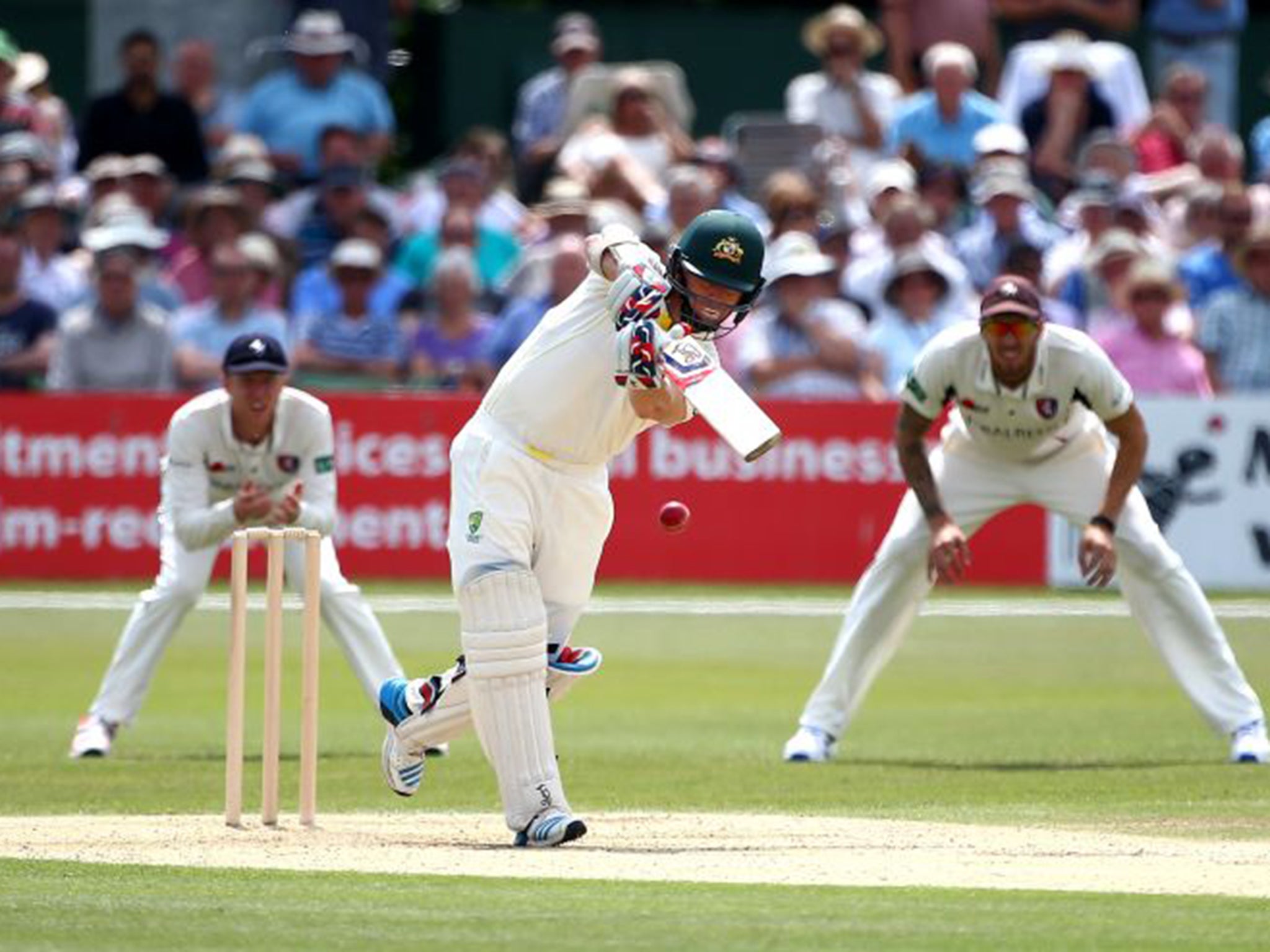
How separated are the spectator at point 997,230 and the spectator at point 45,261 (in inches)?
225

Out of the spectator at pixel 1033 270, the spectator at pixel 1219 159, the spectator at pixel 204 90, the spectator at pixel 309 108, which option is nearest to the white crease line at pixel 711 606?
the spectator at pixel 1033 270

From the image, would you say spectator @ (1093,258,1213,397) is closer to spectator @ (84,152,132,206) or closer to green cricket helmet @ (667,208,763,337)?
spectator @ (84,152,132,206)

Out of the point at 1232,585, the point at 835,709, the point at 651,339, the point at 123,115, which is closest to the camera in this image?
the point at 651,339

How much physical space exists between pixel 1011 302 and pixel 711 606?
21.1ft

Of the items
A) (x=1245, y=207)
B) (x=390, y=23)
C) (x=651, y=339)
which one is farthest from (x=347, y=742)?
(x=390, y=23)

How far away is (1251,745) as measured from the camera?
1138 centimetres

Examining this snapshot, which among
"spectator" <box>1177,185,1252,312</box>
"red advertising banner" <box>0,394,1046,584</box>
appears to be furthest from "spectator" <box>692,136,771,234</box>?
"spectator" <box>1177,185,1252,312</box>

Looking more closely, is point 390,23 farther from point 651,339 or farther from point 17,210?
point 651,339

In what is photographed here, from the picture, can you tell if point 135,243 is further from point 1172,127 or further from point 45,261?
point 1172,127

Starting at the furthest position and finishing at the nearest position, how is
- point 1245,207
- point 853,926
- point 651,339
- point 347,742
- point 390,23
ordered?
point 390,23 < point 1245,207 < point 347,742 < point 651,339 < point 853,926

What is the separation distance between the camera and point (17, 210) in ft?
61.9

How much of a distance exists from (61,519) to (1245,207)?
25.0ft

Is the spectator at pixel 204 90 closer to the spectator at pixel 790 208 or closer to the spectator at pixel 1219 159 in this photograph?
the spectator at pixel 790 208

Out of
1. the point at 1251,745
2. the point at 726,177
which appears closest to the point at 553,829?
the point at 1251,745
